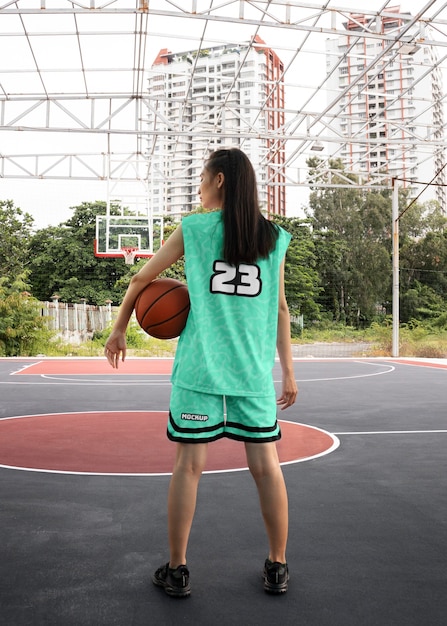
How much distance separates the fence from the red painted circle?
11186 millimetres

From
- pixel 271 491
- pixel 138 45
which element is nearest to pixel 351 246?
pixel 138 45

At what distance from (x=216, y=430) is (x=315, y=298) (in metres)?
15.8

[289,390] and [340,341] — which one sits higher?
[289,390]

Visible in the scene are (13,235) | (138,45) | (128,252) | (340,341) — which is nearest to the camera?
(138,45)

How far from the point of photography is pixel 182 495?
5.86 feet

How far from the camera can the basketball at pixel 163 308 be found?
79.4 inches

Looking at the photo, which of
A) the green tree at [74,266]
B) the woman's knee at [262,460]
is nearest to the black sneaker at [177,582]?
the woman's knee at [262,460]

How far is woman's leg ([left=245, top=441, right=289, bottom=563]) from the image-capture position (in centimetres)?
181

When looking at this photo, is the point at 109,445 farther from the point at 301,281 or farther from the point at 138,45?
the point at 301,281

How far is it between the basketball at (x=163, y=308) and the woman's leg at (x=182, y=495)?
40 centimetres

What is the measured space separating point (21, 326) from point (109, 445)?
1177 cm

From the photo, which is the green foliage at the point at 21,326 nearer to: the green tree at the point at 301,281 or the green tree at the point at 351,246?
the green tree at the point at 301,281

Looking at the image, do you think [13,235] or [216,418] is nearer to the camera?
[216,418]

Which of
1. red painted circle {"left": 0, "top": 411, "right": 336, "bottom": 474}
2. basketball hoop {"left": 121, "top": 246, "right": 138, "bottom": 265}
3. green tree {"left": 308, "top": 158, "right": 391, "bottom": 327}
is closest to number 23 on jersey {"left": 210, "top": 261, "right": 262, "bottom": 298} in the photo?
red painted circle {"left": 0, "top": 411, "right": 336, "bottom": 474}
